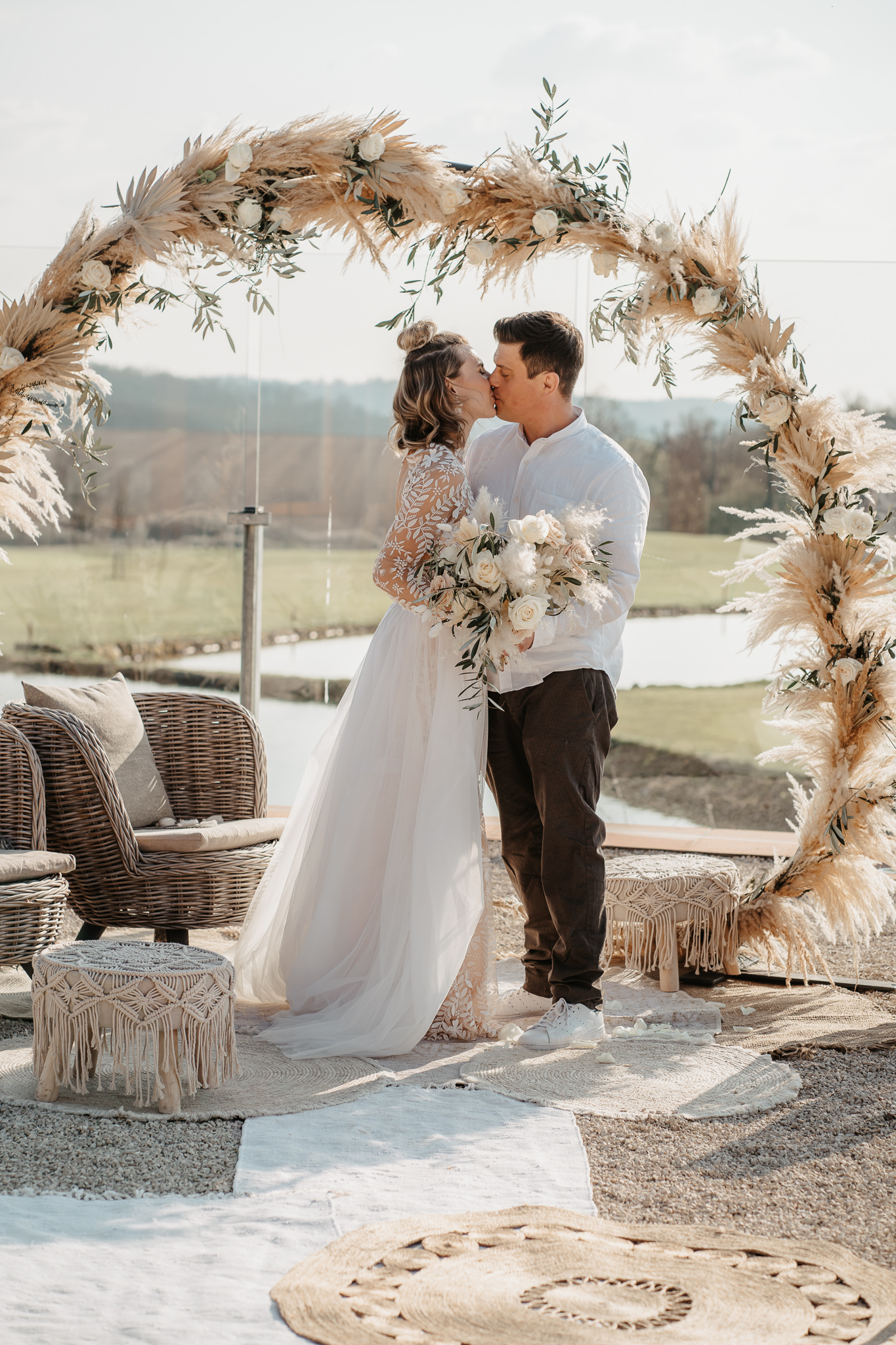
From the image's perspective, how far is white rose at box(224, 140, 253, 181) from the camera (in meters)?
3.29

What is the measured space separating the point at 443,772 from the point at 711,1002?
1139 millimetres

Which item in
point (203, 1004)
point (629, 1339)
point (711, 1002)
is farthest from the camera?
point (711, 1002)

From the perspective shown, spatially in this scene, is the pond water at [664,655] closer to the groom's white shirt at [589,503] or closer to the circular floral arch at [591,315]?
the circular floral arch at [591,315]

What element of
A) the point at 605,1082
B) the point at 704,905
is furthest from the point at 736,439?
the point at 605,1082

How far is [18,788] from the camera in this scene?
357 centimetres

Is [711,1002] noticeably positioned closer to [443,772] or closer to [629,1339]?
[443,772]

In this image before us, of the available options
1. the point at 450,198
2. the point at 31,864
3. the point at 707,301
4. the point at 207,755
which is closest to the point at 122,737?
the point at 207,755

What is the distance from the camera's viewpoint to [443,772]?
3.33 meters

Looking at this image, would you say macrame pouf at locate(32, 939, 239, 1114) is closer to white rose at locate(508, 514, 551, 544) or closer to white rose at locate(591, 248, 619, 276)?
white rose at locate(508, 514, 551, 544)

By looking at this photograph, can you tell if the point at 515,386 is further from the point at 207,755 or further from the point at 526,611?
the point at 207,755

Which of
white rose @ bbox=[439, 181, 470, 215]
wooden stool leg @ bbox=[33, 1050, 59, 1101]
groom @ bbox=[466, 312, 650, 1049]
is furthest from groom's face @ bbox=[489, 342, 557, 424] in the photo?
wooden stool leg @ bbox=[33, 1050, 59, 1101]

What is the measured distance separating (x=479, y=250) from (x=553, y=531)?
0.94m

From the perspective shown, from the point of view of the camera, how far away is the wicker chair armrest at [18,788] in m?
3.54

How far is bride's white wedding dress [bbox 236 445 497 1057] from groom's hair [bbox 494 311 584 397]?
0.36 meters
